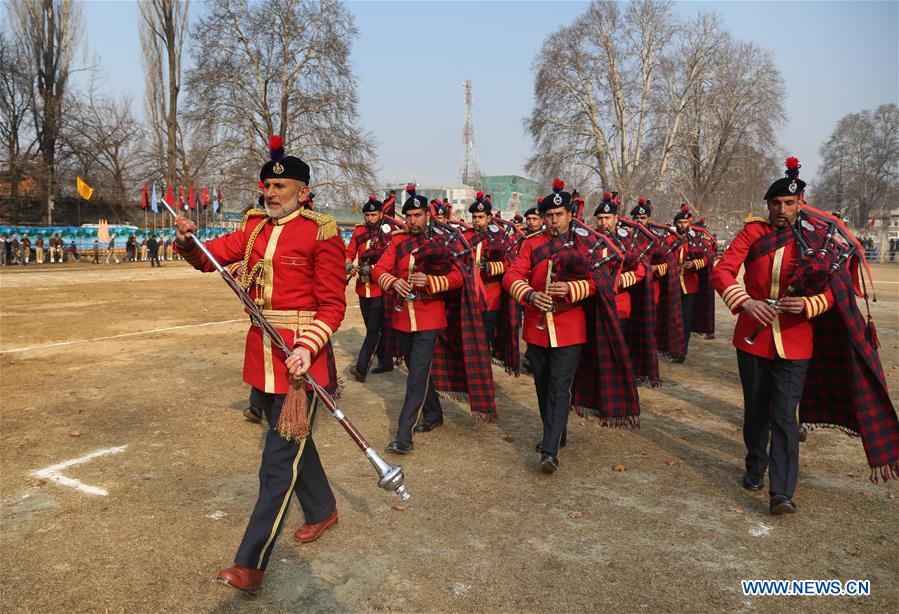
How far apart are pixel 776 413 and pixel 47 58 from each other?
41.1 metres

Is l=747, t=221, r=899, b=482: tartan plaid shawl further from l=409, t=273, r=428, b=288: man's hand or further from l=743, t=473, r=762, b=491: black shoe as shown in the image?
l=409, t=273, r=428, b=288: man's hand

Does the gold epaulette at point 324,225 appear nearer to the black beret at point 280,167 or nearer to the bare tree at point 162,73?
the black beret at point 280,167

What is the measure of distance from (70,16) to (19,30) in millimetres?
2662

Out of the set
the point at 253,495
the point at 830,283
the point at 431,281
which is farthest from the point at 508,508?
the point at 830,283

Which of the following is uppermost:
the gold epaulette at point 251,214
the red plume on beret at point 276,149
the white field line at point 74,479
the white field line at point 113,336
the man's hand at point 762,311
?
the red plume on beret at point 276,149

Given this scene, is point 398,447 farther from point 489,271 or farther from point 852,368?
point 489,271

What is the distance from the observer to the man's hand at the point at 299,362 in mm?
3174

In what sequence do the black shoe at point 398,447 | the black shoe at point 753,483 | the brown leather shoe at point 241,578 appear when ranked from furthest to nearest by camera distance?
the black shoe at point 398,447 → the black shoe at point 753,483 → the brown leather shoe at point 241,578

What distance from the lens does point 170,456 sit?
5.16m

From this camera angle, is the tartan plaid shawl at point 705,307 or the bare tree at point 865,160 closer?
the tartan plaid shawl at point 705,307

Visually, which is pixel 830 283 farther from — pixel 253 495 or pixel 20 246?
pixel 20 246

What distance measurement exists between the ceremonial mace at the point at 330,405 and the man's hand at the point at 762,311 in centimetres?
253

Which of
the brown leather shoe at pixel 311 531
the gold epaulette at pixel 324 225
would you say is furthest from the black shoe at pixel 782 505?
the gold epaulette at pixel 324 225

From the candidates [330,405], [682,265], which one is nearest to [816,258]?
[330,405]
